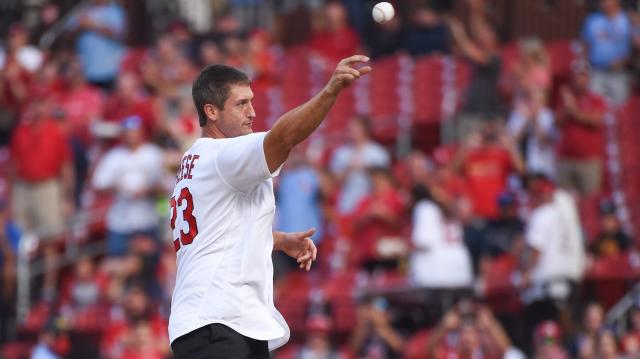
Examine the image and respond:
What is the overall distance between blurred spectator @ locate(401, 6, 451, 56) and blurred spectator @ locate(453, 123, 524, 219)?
2413 millimetres

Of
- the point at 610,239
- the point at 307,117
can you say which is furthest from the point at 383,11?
the point at 610,239

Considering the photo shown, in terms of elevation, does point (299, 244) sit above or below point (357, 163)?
below

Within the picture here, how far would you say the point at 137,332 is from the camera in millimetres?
14023

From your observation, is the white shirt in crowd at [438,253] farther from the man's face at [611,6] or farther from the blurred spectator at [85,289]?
the blurred spectator at [85,289]

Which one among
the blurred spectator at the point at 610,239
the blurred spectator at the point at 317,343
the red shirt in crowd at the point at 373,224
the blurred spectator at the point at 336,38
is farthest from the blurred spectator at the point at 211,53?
the blurred spectator at the point at 610,239

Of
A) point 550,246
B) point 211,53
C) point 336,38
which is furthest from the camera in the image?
point 211,53

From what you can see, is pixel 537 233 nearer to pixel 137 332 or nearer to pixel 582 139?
pixel 582 139

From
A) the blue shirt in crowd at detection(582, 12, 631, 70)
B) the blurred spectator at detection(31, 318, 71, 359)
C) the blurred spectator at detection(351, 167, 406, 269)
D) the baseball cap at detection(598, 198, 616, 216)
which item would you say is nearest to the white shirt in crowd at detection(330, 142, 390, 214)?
the blurred spectator at detection(351, 167, 406, 269)

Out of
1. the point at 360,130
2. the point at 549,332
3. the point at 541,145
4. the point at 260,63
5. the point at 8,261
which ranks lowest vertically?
the point at 549,332

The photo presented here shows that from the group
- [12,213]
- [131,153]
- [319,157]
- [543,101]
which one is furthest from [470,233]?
[12,213]

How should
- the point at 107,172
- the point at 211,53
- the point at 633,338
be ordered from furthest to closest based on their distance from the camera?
1. the point at 211,53
2. the point at 107,172
3. the point at 633,338

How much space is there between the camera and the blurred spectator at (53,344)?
14820 millimetres

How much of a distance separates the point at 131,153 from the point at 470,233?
4.27 metres

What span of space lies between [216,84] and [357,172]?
28.0 feet
